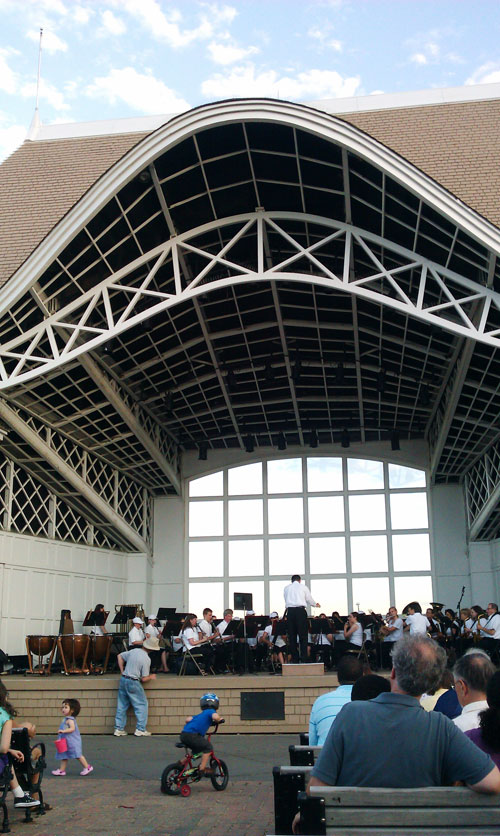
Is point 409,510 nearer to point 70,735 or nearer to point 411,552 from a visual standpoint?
point 411,552

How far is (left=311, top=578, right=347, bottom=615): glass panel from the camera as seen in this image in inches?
952

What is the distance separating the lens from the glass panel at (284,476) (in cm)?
2541

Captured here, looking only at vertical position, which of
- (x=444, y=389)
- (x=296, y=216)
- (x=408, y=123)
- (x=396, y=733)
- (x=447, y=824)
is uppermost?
(x=408, y=123)

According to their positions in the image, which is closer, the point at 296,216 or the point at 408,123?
the point at 296,216

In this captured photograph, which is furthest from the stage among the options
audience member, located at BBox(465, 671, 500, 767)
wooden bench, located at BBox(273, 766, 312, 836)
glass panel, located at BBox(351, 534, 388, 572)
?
glass panel, located at BBox(351, 534, 388, 572)

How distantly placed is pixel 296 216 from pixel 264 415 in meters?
9.98

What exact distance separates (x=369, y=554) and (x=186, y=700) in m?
12.7

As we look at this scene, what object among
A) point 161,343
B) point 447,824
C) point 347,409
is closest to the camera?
point 447,824

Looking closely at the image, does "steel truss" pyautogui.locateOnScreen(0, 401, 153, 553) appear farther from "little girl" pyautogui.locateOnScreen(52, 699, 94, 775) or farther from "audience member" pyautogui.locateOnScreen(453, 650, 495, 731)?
"audience member" pyautogui.locateOnScreen(453, 650, 495, 731)

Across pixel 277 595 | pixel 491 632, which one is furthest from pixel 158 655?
pixel 277 595

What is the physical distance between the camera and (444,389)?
19.7 meters

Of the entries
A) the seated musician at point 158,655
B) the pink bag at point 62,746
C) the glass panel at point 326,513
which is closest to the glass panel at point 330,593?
the glass panel at point 326,513

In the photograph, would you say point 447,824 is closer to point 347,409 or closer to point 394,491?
point 347,409

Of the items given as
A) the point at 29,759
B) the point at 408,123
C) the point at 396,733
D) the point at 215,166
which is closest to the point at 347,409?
the point at 408,123
